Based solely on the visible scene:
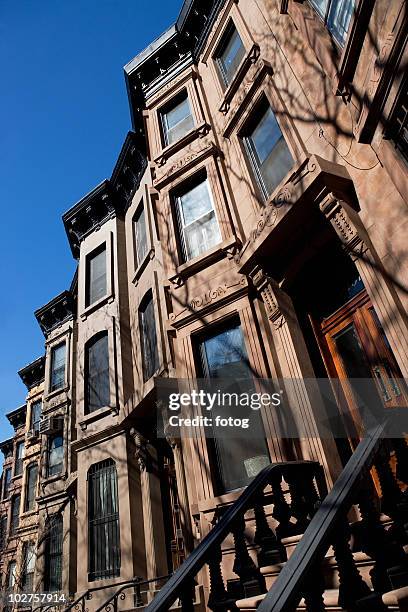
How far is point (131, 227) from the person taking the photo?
13.7 m

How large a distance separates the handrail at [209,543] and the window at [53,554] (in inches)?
477

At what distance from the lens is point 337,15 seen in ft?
18.9

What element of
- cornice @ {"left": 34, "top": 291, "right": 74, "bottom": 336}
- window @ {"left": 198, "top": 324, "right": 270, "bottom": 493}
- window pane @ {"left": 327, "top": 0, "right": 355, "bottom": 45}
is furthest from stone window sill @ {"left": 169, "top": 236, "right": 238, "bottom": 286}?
cornice @ {"left": 34, "top": 291, "right": 74, "bottom": 336}

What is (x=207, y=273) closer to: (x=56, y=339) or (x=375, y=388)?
(x=375, y=388)

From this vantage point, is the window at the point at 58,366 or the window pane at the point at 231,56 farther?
the window at the point at 58,366

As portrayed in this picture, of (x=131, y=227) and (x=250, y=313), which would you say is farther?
(x=131, y=227)

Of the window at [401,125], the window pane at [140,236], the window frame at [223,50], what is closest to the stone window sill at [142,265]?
the window pane at [140,236]

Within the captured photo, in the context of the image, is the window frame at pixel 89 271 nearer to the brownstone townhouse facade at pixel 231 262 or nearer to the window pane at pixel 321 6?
the brownstone townhouse facade at pixel 231 262

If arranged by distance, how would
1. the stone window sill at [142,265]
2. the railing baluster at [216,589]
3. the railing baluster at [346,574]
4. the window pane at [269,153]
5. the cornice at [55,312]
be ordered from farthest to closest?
the cornice at [55,312] → the stone window sill at [142,265] → the window pane at [269,153] → the railing baluster at [216,589] → the railing baluster at [346,574]

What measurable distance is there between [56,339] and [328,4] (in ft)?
54.0

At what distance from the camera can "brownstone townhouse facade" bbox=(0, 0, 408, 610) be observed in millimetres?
4965

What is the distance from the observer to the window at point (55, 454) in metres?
15.9

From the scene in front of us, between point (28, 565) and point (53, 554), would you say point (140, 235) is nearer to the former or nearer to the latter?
point (53, 554)

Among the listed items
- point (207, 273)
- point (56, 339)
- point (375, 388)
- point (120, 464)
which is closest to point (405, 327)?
point (375, 388)
